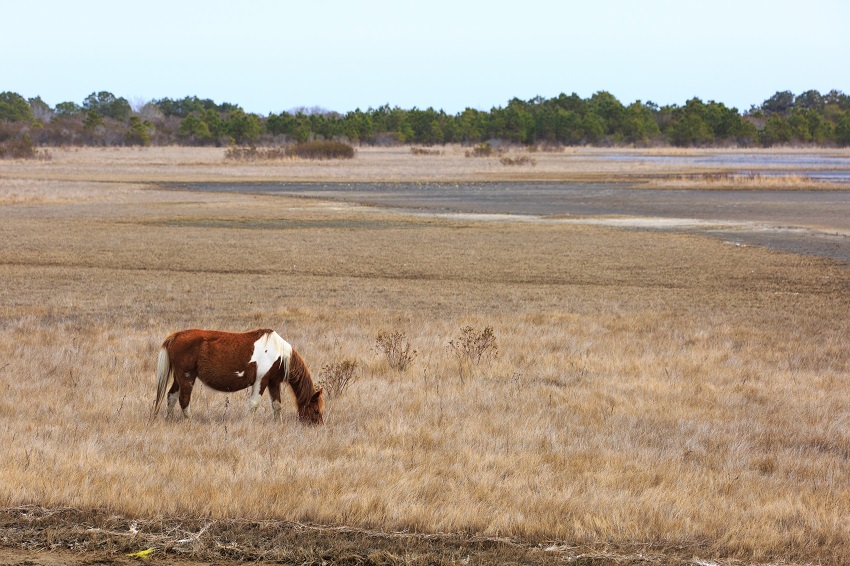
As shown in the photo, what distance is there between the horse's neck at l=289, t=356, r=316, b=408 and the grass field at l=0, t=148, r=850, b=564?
0.97 feet

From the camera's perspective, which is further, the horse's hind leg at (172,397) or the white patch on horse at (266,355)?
the horse's hind leg at (172,397)

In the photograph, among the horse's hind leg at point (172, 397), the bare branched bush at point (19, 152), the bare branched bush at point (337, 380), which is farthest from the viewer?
the bare branched bush at point (19, 152)

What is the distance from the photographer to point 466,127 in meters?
152

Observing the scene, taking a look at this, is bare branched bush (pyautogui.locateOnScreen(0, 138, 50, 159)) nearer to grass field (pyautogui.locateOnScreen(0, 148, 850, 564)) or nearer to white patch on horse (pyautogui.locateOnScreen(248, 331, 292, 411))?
grass field (pyautogui.locateOnScreen(0, 148, 850, 564))

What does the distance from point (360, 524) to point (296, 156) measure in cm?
8628

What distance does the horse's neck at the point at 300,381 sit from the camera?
8.62 metres

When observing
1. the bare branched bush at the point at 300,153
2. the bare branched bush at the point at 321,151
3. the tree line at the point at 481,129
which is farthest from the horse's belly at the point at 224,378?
the tree line at the point at 481,129

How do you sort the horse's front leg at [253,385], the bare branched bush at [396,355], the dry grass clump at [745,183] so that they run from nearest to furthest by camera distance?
1. the horse's front leg at [253,385]
2. the bare branched bush at [396,355]
3. the dry grass clump at [745,183]

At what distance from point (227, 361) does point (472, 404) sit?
2.98 metres

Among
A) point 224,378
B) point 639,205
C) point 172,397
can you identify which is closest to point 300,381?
point 224,378

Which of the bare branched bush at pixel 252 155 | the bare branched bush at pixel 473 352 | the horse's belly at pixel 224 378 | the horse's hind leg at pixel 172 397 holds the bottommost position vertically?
the bare branched bush at pixel 473 352

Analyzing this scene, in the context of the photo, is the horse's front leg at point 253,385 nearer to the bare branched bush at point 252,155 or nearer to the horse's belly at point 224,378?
the horse's belly at point 224,378

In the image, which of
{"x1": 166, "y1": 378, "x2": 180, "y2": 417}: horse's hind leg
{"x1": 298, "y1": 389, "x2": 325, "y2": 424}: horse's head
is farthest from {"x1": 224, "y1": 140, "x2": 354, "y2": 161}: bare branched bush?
{"x1": 298, "y1": 389, "x2": 325, "y2": 424}: horse's head

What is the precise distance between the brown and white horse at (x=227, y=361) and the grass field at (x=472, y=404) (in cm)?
44
